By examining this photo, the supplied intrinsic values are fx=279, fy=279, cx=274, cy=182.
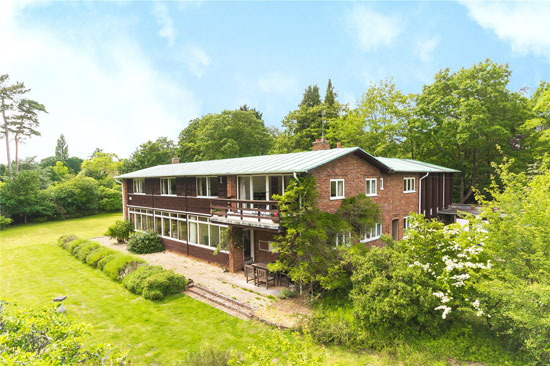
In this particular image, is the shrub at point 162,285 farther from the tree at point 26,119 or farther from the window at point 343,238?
the tree at point 26,119

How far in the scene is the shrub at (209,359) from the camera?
6.91 metres

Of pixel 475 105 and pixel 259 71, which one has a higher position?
pixel 259 71

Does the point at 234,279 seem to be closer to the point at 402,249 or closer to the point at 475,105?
the point at 402,249

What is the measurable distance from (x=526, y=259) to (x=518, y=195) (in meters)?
1.98

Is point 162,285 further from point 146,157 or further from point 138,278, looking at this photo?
point 146,157

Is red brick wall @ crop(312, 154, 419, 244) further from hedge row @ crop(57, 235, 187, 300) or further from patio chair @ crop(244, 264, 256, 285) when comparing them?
hedge row @ crop(57, 235, 187, 300)

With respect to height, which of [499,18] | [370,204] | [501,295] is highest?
[499,18]

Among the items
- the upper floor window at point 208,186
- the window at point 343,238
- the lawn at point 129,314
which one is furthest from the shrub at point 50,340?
the upper floor window at point 208,186

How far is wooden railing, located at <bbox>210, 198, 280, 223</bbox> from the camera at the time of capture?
1196 centimetres

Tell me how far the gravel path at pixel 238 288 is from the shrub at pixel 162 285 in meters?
0.95

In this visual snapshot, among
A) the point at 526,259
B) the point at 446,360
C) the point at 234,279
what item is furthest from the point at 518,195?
the point at 234,279

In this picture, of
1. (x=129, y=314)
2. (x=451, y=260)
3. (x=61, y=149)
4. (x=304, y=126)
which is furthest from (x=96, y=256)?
(x=61, y=149)

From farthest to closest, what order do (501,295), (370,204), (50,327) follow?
1. (370,204)
2. (501,295)
3. (50,327)

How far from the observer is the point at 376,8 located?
15.4 m
